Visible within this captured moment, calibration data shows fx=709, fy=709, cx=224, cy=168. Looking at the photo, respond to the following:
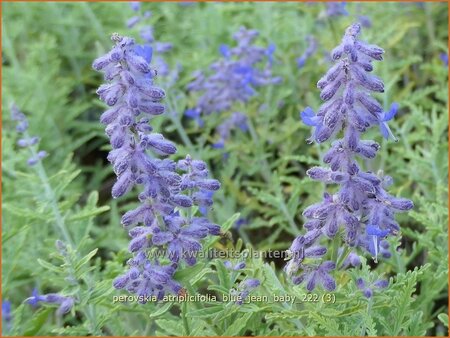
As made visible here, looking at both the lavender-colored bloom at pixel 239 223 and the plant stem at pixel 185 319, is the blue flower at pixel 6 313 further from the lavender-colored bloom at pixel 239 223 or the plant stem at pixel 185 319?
the lavender-colored bloom at pixel 239 223

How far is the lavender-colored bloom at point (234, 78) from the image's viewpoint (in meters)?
4.95

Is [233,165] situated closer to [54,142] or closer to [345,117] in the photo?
[54,142]

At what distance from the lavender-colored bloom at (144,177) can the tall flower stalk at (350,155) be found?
466 mm

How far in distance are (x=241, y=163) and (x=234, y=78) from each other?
1.99 feet

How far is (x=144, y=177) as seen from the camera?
259 centimetres

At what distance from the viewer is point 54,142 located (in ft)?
19.3

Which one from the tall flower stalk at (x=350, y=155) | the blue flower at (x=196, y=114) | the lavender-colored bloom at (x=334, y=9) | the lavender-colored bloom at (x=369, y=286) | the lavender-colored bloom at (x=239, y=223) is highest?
the lavender-colored bloom at (x=334, y=9)

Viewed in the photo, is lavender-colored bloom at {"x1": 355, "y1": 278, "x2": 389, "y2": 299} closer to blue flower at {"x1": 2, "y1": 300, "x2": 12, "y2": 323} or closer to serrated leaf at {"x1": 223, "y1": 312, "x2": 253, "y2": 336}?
serrated leaf at {"x1": 223, "y1": 312, "x2": 253, "y2": 336}

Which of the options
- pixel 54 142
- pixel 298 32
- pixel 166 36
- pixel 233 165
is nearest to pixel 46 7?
pixel 166 36

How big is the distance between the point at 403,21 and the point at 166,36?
6.99 ft

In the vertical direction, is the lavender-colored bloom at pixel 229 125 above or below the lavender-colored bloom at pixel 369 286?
above

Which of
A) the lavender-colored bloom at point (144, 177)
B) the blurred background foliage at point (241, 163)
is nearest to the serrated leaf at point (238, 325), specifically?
the blurred background foliage at point (241, 163)

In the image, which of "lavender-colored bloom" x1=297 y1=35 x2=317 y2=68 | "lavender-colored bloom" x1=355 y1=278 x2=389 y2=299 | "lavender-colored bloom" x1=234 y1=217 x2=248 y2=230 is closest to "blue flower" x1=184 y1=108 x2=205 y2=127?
"lavender-colored bloom" x1=234 y1=217 x2=248 y2=230

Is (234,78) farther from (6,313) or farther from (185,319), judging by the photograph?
(185,319)
